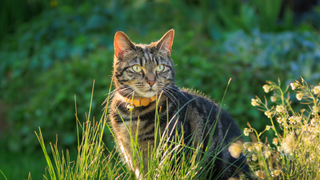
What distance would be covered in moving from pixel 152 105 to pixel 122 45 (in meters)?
0.49

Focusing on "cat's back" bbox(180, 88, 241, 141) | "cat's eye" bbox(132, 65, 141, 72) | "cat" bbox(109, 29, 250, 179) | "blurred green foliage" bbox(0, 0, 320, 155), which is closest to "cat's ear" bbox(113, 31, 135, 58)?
"cat" bbox(109, 29, 250, 179)

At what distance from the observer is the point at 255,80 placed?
3.79 meters

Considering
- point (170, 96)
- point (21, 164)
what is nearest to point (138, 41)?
point (21, 164)

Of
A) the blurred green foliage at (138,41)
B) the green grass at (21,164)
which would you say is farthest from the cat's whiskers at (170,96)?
the green grass at (21,164)

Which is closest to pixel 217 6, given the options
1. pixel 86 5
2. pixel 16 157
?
pixel 86 5

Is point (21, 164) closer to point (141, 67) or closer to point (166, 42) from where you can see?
point (141, 67)

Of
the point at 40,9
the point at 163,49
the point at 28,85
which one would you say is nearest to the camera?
the point at 163,49

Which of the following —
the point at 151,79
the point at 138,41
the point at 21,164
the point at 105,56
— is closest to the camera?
the point at 151,79

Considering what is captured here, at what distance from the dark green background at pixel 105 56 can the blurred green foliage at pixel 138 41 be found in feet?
0.04

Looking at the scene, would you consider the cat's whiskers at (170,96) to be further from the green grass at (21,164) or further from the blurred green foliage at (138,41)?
the green grass at (21,164)

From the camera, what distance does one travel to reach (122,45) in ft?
7.30

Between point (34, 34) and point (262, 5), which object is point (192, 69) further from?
point (34, 34)

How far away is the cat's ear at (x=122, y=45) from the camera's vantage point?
218 cm

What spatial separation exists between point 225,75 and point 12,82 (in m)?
3.16
